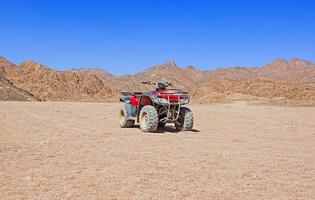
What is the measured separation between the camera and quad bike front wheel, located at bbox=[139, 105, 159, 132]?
13.0 metres

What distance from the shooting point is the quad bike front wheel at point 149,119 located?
42.8 ft

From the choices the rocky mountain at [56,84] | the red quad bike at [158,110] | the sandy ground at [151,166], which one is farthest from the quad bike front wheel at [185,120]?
the rocky mountain at [56,84]

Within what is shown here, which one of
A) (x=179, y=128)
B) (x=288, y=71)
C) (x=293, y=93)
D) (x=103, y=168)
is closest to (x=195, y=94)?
(x=293, y=93)

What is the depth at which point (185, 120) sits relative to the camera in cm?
1379

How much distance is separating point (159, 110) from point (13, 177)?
785 centimetres

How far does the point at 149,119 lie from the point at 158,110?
0.98 meters

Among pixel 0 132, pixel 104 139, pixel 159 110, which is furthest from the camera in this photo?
pixel 159 110

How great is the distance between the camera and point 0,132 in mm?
11773

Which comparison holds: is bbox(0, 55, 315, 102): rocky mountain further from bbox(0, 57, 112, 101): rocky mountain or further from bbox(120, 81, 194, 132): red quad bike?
bbox(120, 81, 194, 132): red quad bike

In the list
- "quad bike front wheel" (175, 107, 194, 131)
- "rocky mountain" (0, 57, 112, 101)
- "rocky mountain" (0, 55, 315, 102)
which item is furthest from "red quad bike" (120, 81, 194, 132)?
"rocky mountain" (0, 57, 112, 101)

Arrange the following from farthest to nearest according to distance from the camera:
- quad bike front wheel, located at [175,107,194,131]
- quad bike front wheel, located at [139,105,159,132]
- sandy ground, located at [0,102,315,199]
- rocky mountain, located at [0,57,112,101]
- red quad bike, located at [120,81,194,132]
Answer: rocky mountain, located at [0,57,112,101] → quad bike front wheel, located at [175,107,194,131] → red quad bike, located at [120,81,194,132] → quad bike front wheel, located at [139,105,159,132] → sandy ground, located at [0,102,315,199]

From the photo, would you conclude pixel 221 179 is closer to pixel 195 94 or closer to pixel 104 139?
pixel 104 139

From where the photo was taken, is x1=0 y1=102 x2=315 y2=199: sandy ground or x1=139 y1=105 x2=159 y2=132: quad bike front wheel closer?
x1=0 y1=102 x2=315 y2=199: sandy ground

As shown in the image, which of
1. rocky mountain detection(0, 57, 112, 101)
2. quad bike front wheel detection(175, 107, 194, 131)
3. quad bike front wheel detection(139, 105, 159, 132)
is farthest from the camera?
rocky mountain detection(0, 57, 112, 101)
